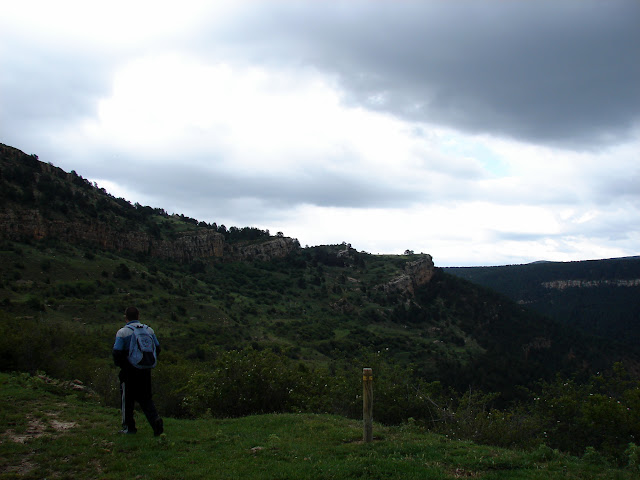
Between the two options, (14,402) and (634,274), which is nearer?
(14,402)

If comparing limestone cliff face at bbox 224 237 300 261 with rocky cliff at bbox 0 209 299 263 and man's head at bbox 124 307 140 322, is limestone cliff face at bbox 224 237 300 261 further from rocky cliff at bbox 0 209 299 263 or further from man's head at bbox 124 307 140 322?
man's head at bbox 124 307 140 322

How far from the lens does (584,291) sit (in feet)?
507

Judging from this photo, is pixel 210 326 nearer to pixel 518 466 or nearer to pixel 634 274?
pixel 518 466

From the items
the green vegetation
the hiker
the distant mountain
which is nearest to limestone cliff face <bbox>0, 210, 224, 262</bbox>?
the distant mountain

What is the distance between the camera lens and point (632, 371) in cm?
7850

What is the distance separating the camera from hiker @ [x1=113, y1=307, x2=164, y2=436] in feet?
27.8

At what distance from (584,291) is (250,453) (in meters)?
179

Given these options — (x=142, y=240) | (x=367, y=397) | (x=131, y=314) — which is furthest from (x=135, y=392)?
(x=142, y=240)

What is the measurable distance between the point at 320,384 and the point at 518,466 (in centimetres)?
989

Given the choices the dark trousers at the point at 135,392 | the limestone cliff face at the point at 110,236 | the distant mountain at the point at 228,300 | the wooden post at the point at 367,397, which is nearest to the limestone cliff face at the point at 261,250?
the distant mountain at the point at 228,300

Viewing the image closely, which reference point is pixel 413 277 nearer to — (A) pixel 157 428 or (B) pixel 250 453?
(A) pixel 157 428

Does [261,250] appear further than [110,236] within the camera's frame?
Yes

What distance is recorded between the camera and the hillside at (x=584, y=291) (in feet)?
434

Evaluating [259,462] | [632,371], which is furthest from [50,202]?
[632,371]
